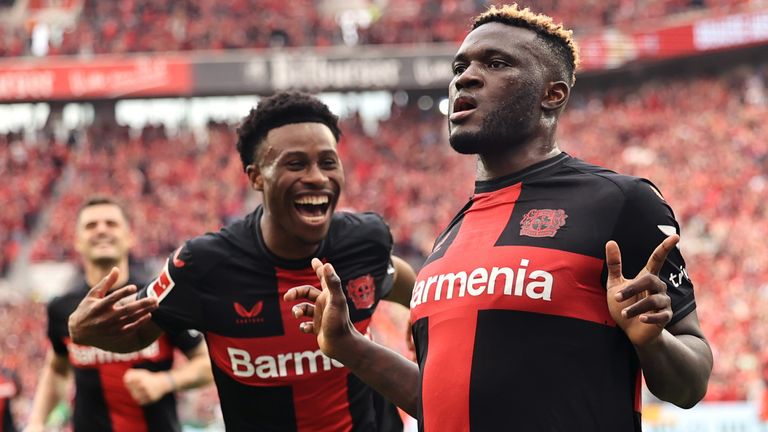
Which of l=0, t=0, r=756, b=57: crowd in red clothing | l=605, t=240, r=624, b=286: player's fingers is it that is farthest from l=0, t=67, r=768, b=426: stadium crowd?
l=605, t=240, r=624, b=286: player's fingers

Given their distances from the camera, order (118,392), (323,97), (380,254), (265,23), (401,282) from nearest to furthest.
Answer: (380,254) < (401,282) < (118,392) < (323,97) < (265,23)

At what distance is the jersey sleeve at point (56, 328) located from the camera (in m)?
6.31

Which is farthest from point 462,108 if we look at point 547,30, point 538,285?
point 538,285

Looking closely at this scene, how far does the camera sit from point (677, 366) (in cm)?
262

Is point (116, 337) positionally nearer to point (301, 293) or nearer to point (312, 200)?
point (312, 200)

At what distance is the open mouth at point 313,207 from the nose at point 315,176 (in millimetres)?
67

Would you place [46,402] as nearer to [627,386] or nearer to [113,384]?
[113,384]

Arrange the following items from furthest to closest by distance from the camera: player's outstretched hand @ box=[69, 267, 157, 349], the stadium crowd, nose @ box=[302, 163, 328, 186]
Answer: the stadium crowd
nose @ box=[302, 163, 328, 186]
player's outstretched hand @ box=[69, 267, 157, 349]

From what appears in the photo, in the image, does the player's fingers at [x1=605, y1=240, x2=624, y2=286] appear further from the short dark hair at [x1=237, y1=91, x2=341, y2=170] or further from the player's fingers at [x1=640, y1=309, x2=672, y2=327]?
the short dark hair at [x1=237, y1=91, x2=341, y2=170]

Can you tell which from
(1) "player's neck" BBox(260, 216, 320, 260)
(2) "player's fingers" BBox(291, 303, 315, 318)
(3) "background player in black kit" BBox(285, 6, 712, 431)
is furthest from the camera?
(1) "player's neck" BBox(260, 216, 320, 260)

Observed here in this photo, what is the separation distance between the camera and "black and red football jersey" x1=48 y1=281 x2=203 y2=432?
6.03 metres

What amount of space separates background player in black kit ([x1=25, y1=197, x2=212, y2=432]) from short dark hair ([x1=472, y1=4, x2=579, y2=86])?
3.07 m

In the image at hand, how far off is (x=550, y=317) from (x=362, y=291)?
6.33ft

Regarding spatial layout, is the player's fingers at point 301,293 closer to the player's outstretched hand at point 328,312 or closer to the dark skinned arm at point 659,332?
the player's outstretched hand at point 328,312
